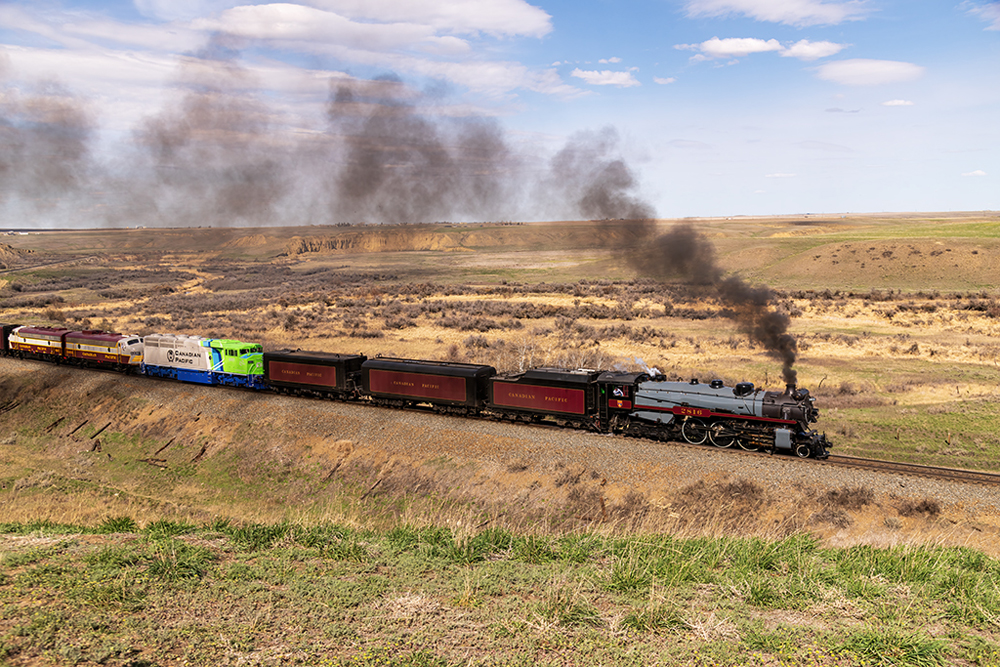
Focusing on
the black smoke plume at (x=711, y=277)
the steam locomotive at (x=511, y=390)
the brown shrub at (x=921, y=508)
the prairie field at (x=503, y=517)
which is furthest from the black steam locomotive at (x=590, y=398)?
the brown shrub at (x=921, y=508)

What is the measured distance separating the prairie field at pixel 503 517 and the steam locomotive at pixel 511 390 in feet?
3.80

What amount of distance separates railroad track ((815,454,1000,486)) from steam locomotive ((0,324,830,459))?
3.00ft

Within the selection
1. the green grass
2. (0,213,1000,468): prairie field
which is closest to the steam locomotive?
(0,213,1000,468): prairie field

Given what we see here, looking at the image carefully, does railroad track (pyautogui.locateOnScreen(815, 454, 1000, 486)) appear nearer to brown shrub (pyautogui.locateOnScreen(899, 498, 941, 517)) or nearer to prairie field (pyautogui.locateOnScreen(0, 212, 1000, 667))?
prairie field (pyautogui.locateOnScreen(0, 212, 1000, 667))

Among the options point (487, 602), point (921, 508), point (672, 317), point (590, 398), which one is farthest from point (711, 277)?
point (672, 317)

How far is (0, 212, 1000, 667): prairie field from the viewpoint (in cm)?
880

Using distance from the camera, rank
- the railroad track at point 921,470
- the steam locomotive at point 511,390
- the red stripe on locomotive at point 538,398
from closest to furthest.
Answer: the railroad track at point 921,470 < the steam locomotive at point 511,390 < the red stripe on locomotive at point 538,398

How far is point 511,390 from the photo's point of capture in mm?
26594

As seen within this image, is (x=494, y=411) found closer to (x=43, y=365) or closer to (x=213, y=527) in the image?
(x=213, y=527)

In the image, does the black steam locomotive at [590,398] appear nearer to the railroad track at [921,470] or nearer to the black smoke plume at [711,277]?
the railroad track at [921,470]

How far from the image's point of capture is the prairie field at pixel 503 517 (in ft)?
28.9

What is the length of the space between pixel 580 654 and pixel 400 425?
1949 centimetres

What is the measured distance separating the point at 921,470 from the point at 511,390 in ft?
50.4

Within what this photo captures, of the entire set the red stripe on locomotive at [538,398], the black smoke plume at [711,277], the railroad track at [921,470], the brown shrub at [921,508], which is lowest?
the brown shrub at [921,508]
